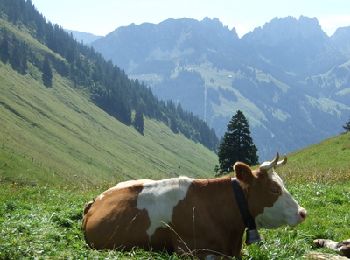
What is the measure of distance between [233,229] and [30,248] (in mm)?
3874


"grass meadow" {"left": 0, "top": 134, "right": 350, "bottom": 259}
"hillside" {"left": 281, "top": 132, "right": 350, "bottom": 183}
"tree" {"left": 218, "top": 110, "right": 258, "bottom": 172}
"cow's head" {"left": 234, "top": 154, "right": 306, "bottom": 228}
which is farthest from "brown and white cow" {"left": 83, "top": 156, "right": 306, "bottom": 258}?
"tree" {"left": 218, "top": 110, "right": 258, "bottom": 172}

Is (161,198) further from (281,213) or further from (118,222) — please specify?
(281,213)

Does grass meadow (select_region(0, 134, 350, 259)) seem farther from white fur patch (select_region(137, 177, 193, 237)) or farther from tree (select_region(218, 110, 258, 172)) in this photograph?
tree (select_region(218, 110, 258, 172))

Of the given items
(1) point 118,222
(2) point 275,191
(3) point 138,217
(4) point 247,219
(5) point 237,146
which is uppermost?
(2) point 275,191

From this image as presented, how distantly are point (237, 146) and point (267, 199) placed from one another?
7144 centimetres

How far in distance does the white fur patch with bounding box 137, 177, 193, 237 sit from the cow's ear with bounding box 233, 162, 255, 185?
1048 mm

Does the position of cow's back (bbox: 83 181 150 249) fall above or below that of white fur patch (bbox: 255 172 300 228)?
below

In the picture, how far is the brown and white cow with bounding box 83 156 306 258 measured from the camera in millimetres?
9820

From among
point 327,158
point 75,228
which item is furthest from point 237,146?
point 75,228

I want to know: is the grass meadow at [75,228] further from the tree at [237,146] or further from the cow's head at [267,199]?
the tree at [237,146]

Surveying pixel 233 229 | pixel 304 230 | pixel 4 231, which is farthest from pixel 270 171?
pixel 4 231

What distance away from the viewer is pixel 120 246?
32.8 ft

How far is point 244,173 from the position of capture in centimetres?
1019

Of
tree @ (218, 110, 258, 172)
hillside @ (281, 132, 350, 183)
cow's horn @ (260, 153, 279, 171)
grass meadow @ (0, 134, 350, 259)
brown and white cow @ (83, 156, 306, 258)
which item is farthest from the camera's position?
tree @ (218, 110, 258, 172)
